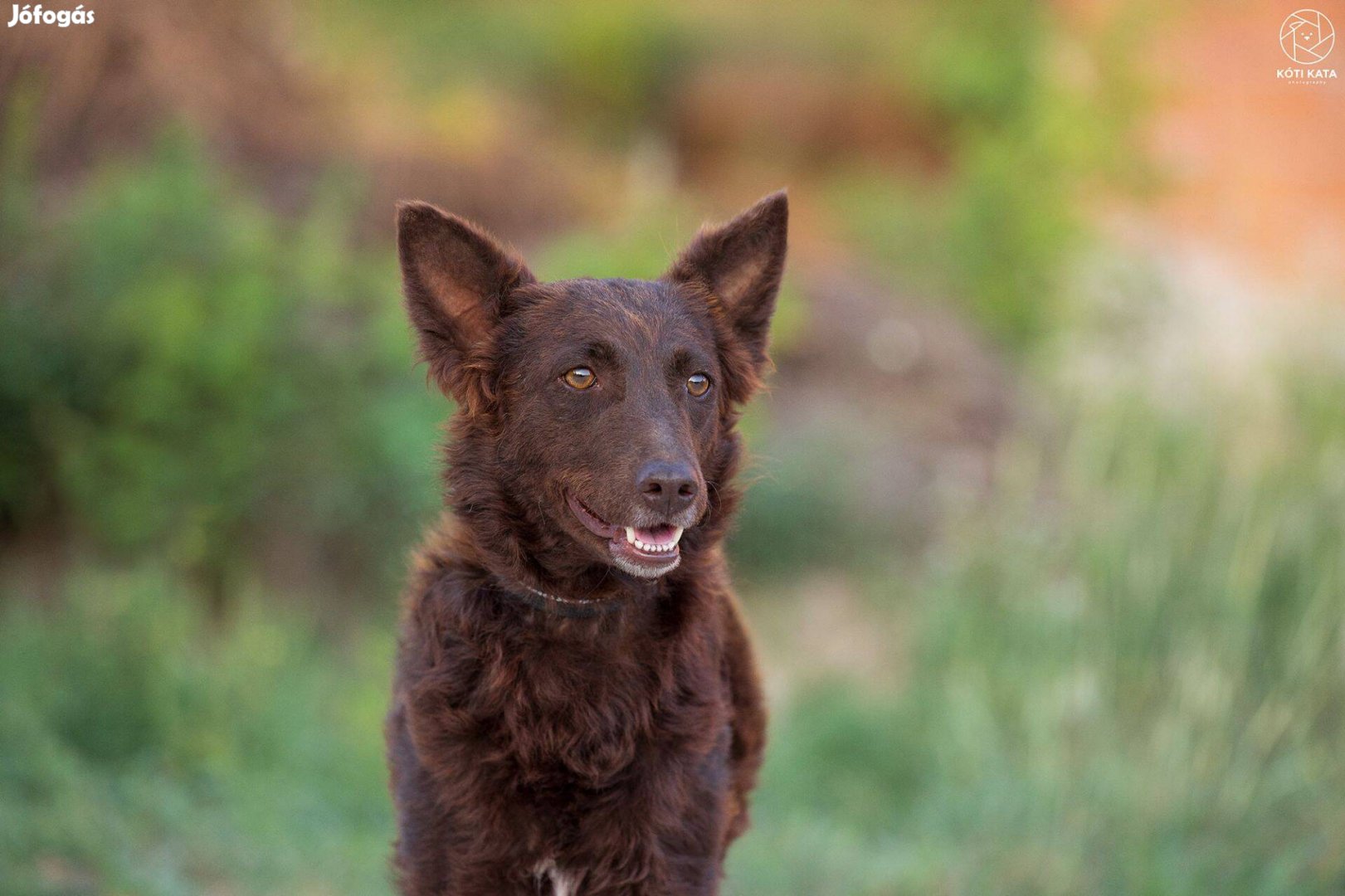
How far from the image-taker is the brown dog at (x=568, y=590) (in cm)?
339

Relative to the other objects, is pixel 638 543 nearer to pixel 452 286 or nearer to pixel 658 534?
pixel 658 534

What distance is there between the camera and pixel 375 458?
884 cm

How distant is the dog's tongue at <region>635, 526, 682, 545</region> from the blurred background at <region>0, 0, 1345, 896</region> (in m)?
0.74

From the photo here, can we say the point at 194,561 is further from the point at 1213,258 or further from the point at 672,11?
the point at 672,11

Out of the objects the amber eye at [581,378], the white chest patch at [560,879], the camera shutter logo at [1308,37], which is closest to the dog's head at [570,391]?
the amber eye at [581,378]

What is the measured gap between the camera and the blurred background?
6.21 m

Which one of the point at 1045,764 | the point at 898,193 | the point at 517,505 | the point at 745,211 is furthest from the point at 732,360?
the point at 898,193

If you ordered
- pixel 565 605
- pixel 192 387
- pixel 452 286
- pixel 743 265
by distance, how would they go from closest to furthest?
pixel 565 605 < pixel 452 286 < pixel 743 265 < pixel 192 387

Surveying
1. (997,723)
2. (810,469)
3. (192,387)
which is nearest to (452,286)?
(997,723)

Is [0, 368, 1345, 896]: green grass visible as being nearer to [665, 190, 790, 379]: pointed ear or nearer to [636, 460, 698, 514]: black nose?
[665, 190, 790, 379]: pointed ear

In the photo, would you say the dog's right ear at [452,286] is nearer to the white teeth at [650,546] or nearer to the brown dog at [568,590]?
the brown dog at [568,590]

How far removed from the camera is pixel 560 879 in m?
3.38

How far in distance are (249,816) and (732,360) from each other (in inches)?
144

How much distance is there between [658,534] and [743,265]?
39.7 inches
